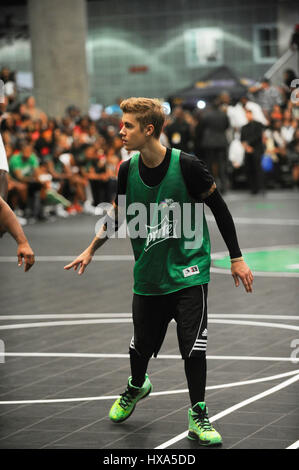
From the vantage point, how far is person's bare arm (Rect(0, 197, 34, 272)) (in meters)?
5.19

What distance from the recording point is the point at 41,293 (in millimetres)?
10594

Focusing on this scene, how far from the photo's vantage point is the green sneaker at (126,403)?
224 inches

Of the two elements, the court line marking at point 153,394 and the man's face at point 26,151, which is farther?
the man's face at point 26,151

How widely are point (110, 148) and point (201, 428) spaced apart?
16983 millimetres

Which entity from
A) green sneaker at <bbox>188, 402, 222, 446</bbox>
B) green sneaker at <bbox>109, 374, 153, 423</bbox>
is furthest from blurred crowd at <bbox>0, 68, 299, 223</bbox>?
green sneaker at <bbox>188, 402, 222, 446</bbox>

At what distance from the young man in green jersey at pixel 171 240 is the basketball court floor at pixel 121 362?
17.2 inches

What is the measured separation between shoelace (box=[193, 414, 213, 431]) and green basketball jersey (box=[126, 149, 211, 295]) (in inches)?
26.9

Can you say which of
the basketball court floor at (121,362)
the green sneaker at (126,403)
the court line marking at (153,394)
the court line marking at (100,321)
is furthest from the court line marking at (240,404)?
the court line marking at (100,321)

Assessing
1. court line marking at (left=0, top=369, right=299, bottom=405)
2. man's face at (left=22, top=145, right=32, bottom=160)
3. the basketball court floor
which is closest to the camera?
the basketball court floor

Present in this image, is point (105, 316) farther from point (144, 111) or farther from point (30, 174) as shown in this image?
point (30, 174)

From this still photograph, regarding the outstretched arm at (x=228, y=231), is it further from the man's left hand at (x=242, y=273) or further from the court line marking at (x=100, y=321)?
the court line marking at (x=100, y=321)

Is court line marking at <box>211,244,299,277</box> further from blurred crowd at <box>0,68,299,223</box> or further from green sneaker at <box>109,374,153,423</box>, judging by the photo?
green sneaker at <box>109,374,153,423</box>

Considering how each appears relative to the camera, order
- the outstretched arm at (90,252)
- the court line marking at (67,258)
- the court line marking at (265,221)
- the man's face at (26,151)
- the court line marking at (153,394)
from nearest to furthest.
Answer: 1. the outstretched arm at (90,252)
2. the court line marking at (153,394)
3. the court line marking at (67,258)
4. the court line marking at (265,221)
5. the man's face at (26,151)

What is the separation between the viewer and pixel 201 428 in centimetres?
524
